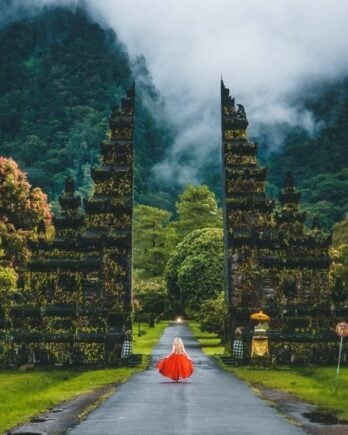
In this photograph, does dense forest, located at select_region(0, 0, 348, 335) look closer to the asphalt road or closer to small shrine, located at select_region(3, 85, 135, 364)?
small shrine, located at select_region(3, 85, 135, 364)

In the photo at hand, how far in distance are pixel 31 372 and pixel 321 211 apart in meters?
99.0

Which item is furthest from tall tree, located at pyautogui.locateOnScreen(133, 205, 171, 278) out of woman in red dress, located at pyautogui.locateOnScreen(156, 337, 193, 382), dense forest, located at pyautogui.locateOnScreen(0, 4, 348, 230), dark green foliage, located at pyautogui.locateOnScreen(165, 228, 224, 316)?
woman in red dress, located at pyautogui.locateOnScreen(156, 337, 193, 382)

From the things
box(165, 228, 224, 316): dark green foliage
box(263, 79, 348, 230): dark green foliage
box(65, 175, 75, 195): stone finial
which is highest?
box(263, 79, 348, 230): dark green foliage

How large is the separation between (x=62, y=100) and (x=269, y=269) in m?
137

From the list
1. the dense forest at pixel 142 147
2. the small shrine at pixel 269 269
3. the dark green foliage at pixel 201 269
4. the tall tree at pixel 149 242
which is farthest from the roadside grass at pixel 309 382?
the tall tree at pixel 149 242

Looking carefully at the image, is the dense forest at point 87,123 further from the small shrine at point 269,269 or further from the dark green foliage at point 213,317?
the small shrine at point 269,269

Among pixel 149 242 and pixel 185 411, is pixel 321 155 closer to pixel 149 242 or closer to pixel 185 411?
pixel 149 242

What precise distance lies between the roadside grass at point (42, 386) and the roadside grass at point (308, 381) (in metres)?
5.12

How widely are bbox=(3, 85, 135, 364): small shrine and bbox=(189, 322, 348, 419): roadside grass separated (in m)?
6.36

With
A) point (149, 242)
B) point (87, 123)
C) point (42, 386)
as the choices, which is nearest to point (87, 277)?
point (42, 386)

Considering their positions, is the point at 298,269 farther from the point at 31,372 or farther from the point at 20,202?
the point at 20,202

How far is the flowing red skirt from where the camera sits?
26.6 metres

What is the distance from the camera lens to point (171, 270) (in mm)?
86938

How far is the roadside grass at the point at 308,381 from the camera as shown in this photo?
69.9 ft
